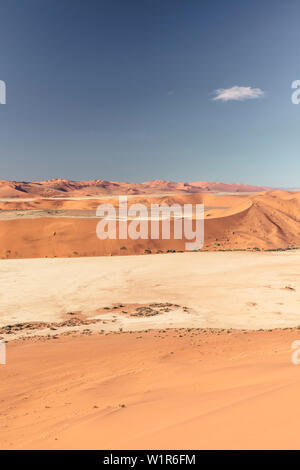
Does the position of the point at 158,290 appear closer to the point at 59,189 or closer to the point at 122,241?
the point at 122,241

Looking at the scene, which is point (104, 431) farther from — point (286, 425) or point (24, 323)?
point (24, 323)

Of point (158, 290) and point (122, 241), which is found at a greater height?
point (122, 241)

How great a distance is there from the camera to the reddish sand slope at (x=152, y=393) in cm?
384

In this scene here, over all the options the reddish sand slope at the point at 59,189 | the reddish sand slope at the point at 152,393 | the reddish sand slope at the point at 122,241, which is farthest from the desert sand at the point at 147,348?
the reddish sand slope at the point at 59,189

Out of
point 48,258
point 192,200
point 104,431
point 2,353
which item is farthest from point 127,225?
point 192,200

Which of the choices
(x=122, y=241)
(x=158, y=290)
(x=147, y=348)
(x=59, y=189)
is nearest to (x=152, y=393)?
(x=147, y=348)

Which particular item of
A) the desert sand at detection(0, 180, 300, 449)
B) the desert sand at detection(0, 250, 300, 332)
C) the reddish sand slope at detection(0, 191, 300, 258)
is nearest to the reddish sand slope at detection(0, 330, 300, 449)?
the desert sand at detection(0, 180, 300, 449)

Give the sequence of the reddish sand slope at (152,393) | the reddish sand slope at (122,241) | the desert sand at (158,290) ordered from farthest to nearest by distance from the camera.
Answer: the reddish sand slope at (122,241) < the desert sand at (158,290) < the reddish sand slope at (152,393)

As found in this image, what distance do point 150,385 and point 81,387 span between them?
4.69 feet

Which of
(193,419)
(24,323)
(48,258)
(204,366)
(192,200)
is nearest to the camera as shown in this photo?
(193,419)

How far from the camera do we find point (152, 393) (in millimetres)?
5828

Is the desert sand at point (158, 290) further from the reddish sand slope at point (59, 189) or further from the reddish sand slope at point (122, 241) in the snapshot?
the reddish sand slope at point (59, 189)
